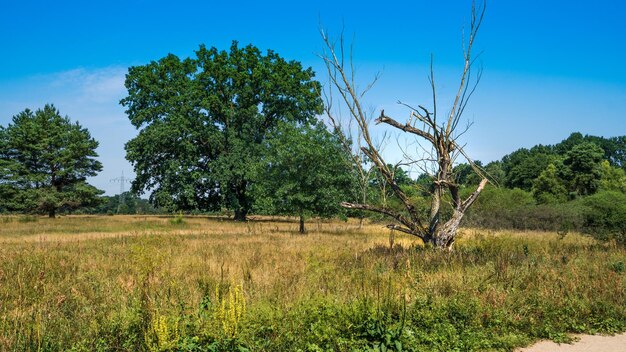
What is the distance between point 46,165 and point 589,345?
42.8 metres

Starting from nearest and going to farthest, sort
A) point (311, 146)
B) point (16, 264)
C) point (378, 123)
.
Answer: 1. point (16, 264)
2. point (378, 123)
3. point (311, 146)

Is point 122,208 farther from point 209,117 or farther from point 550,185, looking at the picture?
point 550,185

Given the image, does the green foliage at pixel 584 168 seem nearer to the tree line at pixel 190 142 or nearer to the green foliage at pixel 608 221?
Result: the tree line at pixel 190 142

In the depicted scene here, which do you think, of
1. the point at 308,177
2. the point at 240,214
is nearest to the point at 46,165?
the point at 240,214

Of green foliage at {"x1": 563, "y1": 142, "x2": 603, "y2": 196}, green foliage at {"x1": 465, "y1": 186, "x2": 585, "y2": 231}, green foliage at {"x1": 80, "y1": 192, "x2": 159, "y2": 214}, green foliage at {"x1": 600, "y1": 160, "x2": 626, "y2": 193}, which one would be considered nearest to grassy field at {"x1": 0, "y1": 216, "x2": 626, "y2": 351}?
green foliage at {"x1": 465, "y1": 186, "x2": 585, "y2": 231}

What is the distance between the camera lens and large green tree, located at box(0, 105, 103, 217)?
35034 millimetres

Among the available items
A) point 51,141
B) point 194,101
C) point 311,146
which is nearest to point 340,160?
point 311,146

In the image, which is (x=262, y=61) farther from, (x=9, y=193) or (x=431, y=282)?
(x=431, y=282)

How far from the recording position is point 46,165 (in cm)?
3719

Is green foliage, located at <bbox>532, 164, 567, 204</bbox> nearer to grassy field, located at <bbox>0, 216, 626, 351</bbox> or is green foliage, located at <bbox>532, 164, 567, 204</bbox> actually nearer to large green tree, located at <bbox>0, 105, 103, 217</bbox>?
grassy field, located at <bbox>0, 216, 626, 351</bbox>

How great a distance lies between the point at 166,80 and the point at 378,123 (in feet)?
93.8

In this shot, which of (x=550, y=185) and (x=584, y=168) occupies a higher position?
(x=584, y=168)

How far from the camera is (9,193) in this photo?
115 feet

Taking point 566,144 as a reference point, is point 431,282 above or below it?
below
